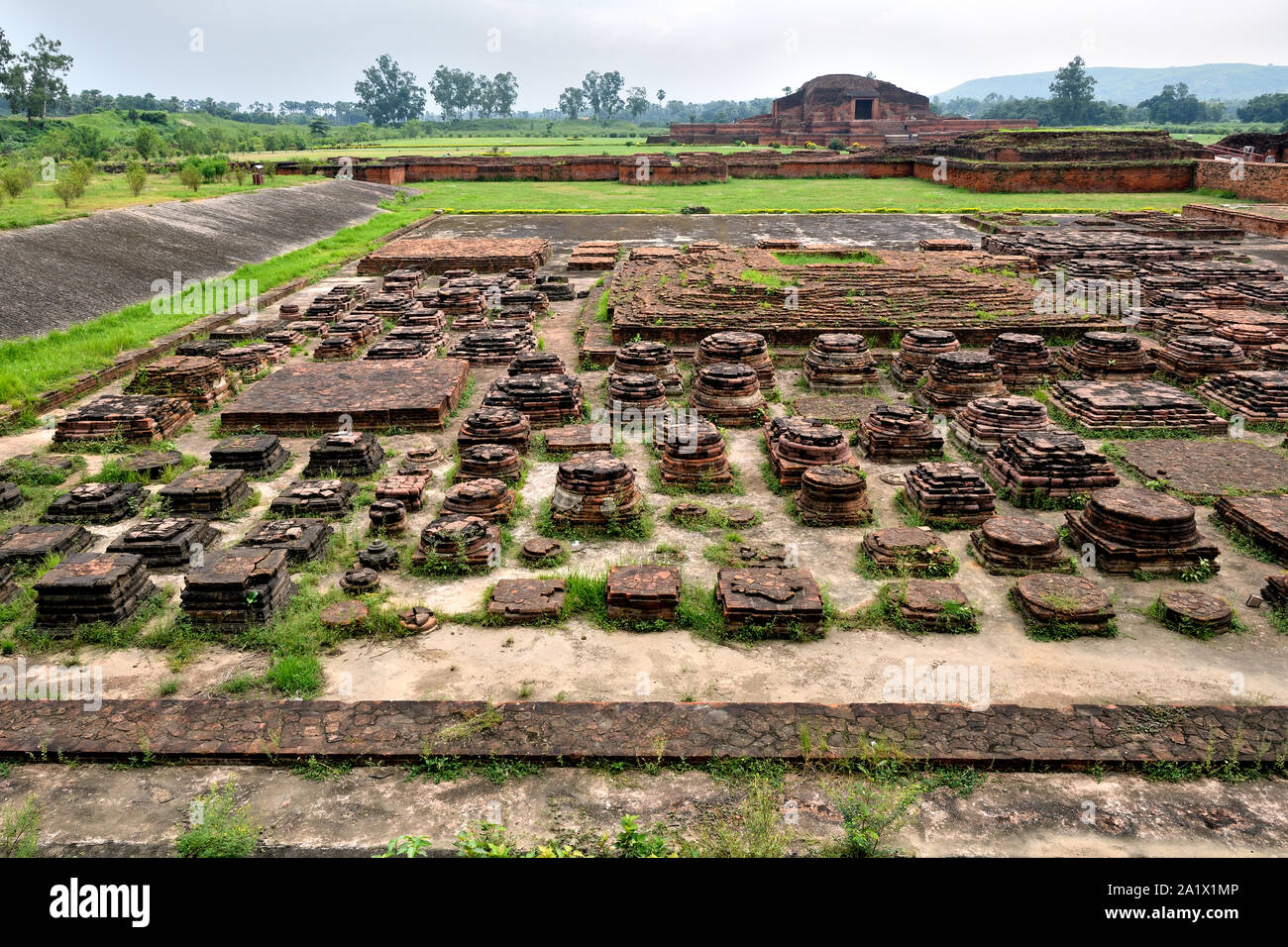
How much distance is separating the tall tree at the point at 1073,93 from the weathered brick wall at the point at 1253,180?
47.9m

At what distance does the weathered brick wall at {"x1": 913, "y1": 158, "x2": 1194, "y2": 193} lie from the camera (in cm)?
2964

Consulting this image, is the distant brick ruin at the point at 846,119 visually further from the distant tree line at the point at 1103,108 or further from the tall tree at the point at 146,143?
the tall tree at the point at 146,143

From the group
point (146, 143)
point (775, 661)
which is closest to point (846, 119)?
point (146, 143)

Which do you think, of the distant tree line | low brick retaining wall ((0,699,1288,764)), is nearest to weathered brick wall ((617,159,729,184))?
low brick retaining wall ((0,699,1288,764))

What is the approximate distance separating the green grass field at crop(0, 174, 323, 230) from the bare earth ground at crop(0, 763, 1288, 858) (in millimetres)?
14838

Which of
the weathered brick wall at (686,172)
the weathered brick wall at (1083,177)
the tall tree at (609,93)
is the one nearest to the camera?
the weathered brick wall at (1083,177)

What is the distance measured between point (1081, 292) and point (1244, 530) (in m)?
8.51

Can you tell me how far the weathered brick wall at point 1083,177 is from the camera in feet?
97.2

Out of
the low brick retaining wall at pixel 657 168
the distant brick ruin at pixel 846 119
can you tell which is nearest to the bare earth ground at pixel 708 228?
the low brick retaining wall at pixel 657 168

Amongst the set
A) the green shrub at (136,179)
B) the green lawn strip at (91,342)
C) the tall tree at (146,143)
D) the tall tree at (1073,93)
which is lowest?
the green lawn strip at (91,342)

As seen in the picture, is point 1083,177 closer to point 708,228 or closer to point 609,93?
point 708,228

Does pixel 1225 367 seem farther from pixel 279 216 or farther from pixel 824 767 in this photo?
pixel 279 216

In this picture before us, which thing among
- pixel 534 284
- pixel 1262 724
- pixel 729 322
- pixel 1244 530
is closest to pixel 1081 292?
pixel 729 322

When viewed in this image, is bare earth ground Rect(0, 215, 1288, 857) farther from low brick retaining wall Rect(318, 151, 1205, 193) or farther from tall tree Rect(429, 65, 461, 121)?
tall tree Rect(429, 65, 461, 121)
